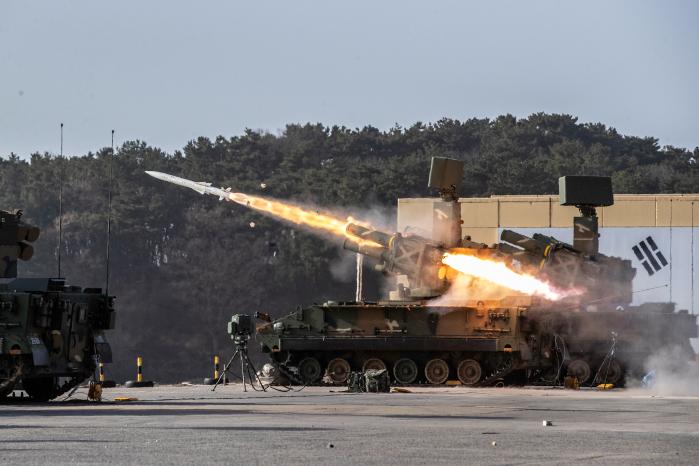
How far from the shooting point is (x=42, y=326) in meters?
34.5

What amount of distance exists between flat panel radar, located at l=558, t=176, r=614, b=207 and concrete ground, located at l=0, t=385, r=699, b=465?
43.7 ft

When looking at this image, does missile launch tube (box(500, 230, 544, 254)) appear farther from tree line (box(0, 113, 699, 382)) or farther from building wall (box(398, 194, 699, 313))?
tree line (box(0, 113, 699, 382))

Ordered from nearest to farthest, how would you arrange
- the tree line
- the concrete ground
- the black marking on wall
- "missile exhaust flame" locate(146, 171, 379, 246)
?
the concrete ground
"missile exhaust flame" locate(146, 171, 379, 246)
the black marking on wall
the tree line

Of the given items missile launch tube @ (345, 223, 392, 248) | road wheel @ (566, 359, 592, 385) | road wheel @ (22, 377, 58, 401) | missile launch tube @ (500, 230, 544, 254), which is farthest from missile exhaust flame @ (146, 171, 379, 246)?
road wheel @ (22, 377, 58, 401)

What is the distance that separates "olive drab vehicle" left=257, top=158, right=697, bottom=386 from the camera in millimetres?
45594

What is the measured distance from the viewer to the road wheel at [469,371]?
45.3m

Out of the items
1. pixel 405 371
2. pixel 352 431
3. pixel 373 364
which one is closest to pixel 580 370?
pixel 405 371

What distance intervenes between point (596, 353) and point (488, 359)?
10.5 feet

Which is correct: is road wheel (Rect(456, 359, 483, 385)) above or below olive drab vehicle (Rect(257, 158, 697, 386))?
below

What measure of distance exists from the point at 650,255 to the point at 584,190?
2071 centimetres

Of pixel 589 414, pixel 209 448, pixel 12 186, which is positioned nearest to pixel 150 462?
pixel 209 448

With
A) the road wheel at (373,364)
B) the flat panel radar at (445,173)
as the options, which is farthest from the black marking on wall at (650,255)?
the road wheel at (373,364)

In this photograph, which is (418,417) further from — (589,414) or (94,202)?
(94,202)

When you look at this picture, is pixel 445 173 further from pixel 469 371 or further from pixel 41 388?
pixel 41 388
